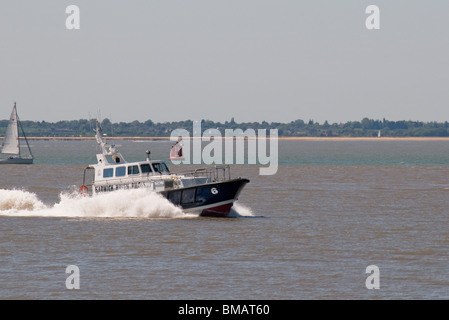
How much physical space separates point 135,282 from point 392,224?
18.3 meters

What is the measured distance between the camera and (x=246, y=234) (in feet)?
118

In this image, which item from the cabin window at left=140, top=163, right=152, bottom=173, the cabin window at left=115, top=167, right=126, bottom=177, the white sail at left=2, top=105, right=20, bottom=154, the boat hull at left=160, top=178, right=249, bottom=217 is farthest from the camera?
the white sail at left=2, top=105, right=20, bottom=154

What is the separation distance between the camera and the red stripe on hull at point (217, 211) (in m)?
41.4

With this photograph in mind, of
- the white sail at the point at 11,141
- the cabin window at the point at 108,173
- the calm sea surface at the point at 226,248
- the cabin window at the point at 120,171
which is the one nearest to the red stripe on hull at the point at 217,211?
the calm sea surface at the point at 226,248

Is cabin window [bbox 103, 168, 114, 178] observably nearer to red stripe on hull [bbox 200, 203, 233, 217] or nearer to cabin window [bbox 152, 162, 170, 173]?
cabin window [bbox 152, 162, 170, 173]

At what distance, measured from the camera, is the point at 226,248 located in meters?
32.0

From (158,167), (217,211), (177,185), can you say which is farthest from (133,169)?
(217,211)

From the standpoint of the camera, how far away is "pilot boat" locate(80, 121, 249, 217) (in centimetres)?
4103

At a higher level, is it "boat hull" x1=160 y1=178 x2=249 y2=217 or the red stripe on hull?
"boat hull" x1=160 y1=178 x2=249 y2=217

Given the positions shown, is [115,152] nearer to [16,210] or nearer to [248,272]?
[16,210]

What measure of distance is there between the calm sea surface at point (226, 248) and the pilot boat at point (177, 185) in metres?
0.56

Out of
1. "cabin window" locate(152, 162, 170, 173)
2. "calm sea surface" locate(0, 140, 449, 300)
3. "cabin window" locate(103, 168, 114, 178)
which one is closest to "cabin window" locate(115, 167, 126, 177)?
"cabin window" locate(103, 168, 114, 178)
